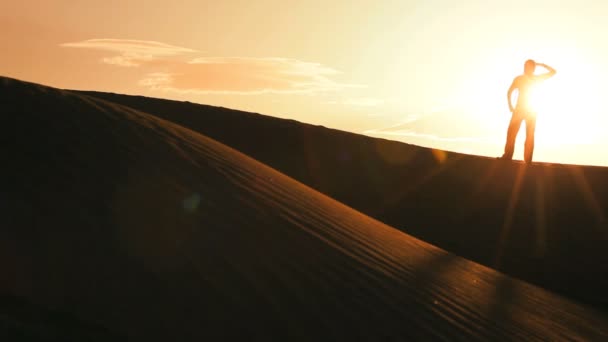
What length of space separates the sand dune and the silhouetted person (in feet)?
2.46

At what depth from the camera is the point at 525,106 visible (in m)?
13.8

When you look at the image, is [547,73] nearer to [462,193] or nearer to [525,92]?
[525,92]

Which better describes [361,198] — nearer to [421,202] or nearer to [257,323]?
[421,202]

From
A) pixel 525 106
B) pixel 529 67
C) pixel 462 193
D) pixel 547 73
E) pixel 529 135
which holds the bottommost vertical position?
pixel 462 193

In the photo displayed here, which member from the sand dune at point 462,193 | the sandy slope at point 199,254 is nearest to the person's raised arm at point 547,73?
the sand dune at point 462,193

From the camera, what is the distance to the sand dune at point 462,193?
10.2 meters

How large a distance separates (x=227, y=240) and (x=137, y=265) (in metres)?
1.03

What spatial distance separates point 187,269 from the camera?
4.29 m

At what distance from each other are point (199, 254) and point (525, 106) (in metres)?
10.6

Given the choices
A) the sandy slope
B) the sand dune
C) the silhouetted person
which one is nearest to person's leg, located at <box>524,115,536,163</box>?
the silhouetted person

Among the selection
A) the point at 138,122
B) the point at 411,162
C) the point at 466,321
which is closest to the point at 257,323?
the point at 466,321

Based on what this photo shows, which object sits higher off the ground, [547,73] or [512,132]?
[547,73]

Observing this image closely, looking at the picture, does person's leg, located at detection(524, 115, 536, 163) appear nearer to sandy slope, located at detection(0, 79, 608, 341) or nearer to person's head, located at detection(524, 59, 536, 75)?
person's head, located at detection(524, 59, 536, 75)

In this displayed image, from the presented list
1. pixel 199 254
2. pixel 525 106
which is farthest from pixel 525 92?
pixel 199 254
